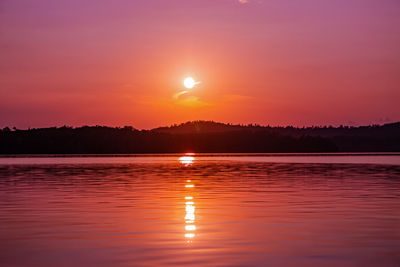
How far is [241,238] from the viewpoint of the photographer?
19.9 m

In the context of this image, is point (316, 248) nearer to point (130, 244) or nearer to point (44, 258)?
point (130, 244)

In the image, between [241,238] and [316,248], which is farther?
[241,238]

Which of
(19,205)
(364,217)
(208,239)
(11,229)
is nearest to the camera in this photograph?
(208,239)

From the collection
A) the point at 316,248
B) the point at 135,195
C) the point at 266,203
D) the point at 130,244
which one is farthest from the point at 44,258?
the point at 135,195

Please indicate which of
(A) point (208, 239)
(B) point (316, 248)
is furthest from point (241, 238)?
(B) point (316, 248)

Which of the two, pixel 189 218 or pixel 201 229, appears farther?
pixel 189 218

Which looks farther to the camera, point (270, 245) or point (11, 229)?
point (11, 229)

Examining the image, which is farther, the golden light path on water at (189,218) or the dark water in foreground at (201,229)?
the golden light path on water at (189,218)

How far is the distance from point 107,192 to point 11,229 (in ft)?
58.4

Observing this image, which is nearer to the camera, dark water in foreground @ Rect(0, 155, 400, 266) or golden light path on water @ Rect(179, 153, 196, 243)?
dark water in foreground @ Rect(0, 155, 400, 266)

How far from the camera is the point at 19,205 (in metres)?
30.6

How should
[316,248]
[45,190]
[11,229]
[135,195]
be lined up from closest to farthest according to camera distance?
[316,248] < [11,229] < [135,195] < [45,190]

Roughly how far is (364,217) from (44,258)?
13.7 meters

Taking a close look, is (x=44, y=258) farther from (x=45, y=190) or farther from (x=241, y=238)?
(x=45, y=190)
